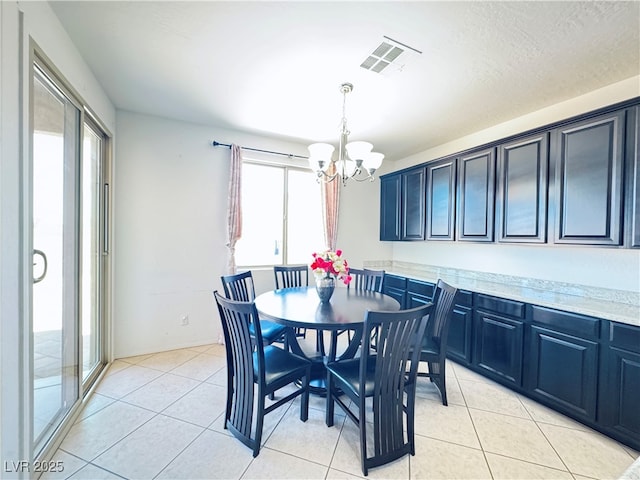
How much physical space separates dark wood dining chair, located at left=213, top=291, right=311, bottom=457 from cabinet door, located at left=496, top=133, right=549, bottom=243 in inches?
94.3

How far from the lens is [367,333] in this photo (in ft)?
5.03

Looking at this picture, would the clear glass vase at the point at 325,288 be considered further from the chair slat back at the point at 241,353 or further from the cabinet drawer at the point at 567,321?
the cabinet drawer at the point at 567,321

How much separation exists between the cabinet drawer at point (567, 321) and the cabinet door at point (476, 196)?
92cm

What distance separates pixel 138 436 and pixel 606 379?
3.29 meters

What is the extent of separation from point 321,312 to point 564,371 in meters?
1.97

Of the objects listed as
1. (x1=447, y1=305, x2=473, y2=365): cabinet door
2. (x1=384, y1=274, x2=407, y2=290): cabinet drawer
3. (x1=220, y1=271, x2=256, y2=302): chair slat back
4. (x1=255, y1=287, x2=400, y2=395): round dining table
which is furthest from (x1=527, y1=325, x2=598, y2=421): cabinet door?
(x1=220, y1=271, x2=256, y2=302): chair slat back

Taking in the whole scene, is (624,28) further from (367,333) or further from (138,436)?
(138,436)

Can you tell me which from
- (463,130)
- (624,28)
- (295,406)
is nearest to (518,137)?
(463,130)

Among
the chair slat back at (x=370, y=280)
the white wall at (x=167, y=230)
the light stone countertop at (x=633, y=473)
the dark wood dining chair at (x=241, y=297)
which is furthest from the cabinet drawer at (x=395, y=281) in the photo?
the light stone countertop at (x=633, y=473)

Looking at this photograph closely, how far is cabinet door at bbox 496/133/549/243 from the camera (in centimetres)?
254

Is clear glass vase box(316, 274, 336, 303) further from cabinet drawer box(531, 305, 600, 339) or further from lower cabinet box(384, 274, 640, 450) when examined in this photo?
cabinet drawer box(531, 305, 600, 339)

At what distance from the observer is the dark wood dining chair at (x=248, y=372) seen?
168cm

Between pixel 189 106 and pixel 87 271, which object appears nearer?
pixel 87 271
